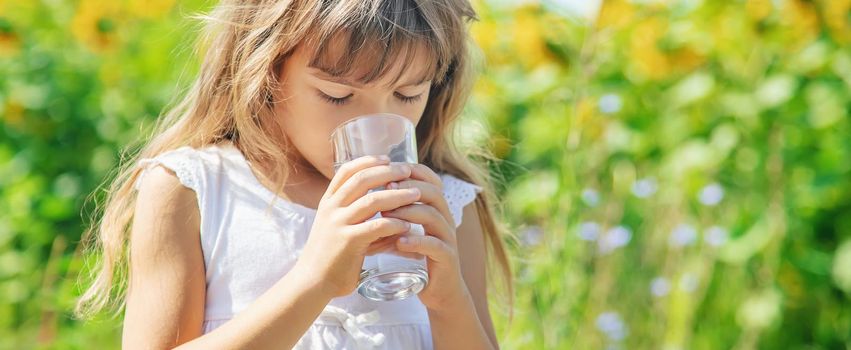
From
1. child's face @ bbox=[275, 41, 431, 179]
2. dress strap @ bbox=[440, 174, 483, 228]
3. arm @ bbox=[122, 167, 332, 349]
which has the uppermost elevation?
child's face @ bbox=[275, 41, 431, 179]

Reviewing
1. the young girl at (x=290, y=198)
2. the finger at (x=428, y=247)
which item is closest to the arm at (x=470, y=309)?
the young girl at (x=290, y=198)

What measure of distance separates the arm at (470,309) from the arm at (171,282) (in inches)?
9.7

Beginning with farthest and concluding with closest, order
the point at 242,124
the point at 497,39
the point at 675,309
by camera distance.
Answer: the point at 497,39
the point at 675,309
the point at 242,124

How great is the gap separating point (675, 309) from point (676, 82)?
91cm

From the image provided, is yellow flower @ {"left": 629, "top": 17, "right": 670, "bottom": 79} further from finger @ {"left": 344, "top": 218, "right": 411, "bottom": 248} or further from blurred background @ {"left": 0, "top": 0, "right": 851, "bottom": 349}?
finger @ {"left": 344, "top": 218, "right": 411, "bottom": 248}

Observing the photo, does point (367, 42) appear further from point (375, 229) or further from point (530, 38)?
point (530, 38)

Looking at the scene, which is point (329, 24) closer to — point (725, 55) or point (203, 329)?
point (203, 329)

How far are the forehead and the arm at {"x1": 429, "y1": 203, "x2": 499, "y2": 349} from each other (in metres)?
0.36

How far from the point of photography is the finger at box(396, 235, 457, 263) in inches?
60.4

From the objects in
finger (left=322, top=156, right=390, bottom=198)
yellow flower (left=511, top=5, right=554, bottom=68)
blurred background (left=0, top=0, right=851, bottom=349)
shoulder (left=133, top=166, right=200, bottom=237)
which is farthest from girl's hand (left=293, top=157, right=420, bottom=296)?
yellow flower (left=511, top=5, right=554, bottom=68)

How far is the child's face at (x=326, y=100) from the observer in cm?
165

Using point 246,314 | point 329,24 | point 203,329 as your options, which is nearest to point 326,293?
point 246,314

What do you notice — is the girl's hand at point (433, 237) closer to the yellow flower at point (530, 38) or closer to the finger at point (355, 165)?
the finger at point (355, 165)

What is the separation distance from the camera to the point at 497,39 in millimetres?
4145
